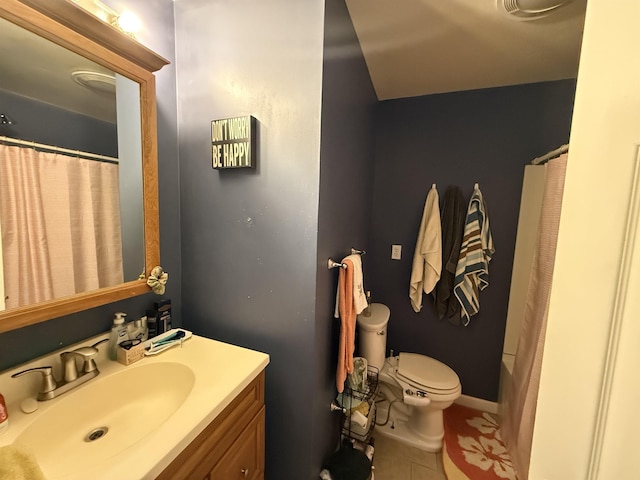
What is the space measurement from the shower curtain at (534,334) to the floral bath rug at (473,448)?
77 mm

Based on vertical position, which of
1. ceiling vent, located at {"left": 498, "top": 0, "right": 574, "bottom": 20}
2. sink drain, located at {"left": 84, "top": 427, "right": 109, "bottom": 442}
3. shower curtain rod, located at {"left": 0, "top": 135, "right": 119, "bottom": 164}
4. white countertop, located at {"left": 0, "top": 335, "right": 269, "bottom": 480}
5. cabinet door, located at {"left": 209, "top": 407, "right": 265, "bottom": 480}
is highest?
ceiling vent, located at {"left": 498, "top": 0, "right": 574, "bottom": 20}

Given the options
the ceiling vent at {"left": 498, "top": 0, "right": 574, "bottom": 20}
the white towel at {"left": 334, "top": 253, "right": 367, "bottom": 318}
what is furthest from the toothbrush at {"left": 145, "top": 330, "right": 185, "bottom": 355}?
the ceiling vent at {"left": 498, "top": 0, "right": 574, "bottom": 20}

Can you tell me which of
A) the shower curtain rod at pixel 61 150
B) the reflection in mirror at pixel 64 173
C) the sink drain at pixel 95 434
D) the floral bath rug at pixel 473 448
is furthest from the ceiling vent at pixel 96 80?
the floral bath rug at pixel 473 448

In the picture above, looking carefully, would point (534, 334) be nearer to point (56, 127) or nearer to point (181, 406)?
point (181, 406)

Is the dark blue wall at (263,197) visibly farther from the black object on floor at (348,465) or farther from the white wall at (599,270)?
the white wall at (599,270)

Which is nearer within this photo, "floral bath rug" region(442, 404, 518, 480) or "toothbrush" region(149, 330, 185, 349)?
"toothbrush" region(149, 330, 185, 349)

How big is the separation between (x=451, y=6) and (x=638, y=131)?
1.28 metres

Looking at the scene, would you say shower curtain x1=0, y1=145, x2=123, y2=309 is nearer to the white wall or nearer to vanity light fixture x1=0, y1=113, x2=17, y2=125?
vanity light fixture x1=0, y1=113, x2=17, y2=125

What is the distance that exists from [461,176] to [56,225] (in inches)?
93.0

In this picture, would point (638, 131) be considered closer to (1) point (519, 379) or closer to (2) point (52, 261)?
(2) point (52, 261)

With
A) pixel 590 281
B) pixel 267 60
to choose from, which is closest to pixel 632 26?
pixel 590 281

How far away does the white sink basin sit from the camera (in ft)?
2.26

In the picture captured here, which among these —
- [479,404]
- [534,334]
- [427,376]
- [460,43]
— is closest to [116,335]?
[427,376]

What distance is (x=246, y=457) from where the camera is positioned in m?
0.95
